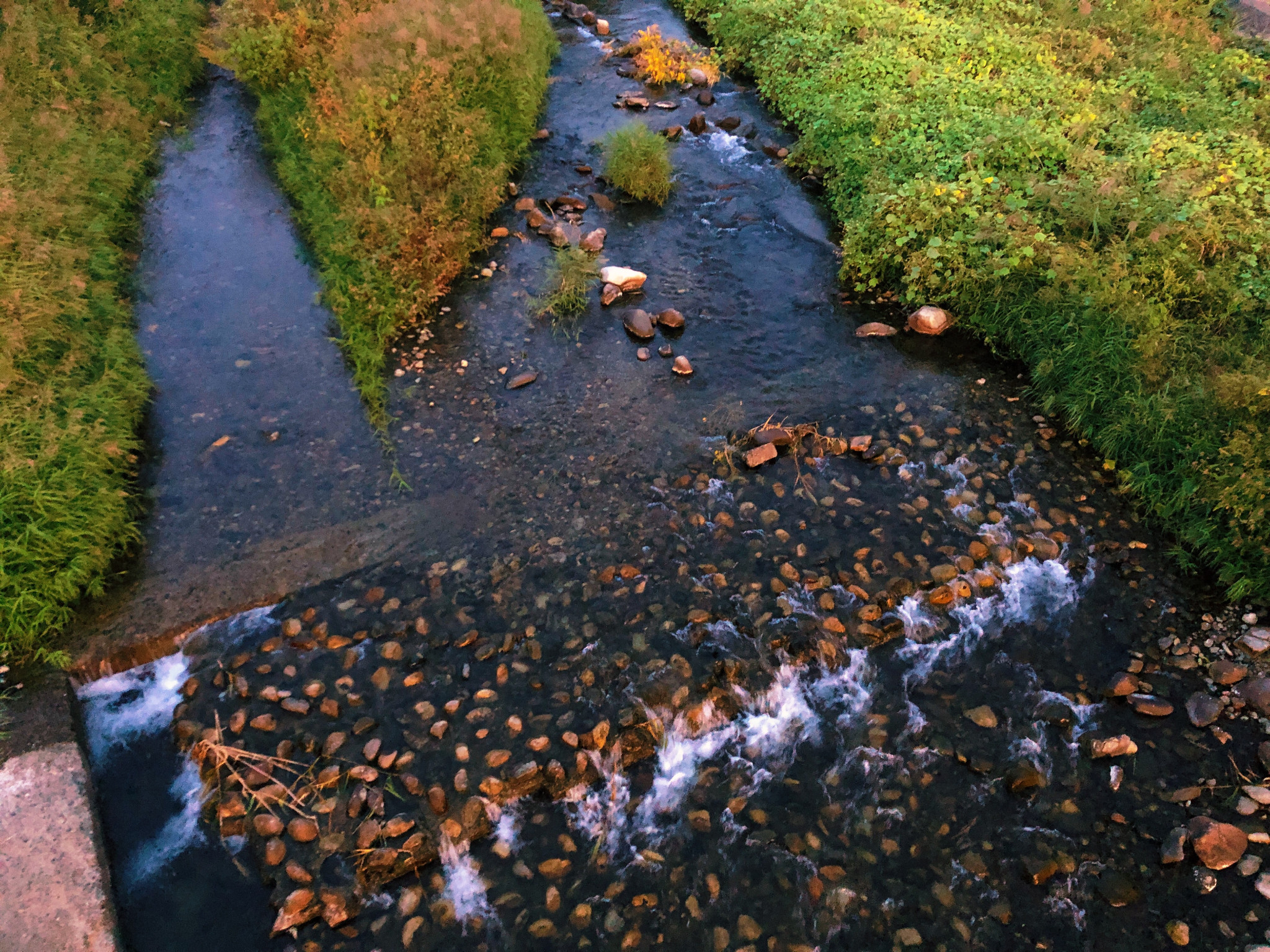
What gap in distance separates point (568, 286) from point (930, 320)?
16.3 ft

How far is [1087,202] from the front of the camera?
31.1 ft

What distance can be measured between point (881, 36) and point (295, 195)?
11.4 metres

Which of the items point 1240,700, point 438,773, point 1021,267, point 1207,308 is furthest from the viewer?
point 1021,267

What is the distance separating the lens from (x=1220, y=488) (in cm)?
702

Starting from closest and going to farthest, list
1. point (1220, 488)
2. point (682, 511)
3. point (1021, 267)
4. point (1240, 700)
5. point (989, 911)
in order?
1. point (989, 911)
2. point (1240, 700)
3. point (1220, 488)
4. point (682, 511)
5. point (1021, 267)

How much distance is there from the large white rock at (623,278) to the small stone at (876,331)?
3.13 metres

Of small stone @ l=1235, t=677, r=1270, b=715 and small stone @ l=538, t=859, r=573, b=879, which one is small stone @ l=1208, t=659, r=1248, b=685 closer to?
small stone @ l=1235, t=677, r=1270, b=715

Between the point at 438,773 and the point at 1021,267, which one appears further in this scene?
the point at 1021,267

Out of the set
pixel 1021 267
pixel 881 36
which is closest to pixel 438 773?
pixel 1021 267

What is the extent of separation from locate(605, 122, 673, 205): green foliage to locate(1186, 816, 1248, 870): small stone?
409 inches

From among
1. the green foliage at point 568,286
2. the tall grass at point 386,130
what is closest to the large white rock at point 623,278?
the green foliage at point 568,286

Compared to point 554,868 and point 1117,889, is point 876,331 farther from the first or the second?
point 554,868

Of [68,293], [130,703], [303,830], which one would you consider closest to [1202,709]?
[303,830]

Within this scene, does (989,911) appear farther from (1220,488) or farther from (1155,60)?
(1155,60)
